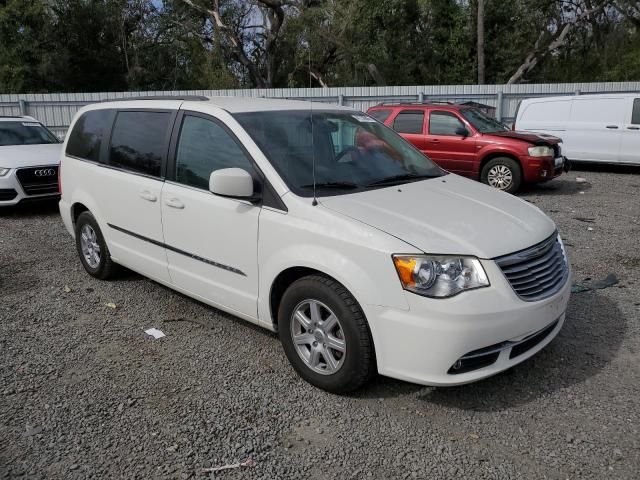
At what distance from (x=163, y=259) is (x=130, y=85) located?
3431cm

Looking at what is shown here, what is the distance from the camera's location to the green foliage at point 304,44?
31203 mm

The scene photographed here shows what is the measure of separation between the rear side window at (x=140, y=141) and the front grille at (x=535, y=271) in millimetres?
2686

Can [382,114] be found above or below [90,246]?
above

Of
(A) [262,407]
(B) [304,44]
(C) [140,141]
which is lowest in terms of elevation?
(A) [262,407]

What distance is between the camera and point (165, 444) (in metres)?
2.98

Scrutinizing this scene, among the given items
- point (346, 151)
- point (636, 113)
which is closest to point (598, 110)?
point (636, 113)

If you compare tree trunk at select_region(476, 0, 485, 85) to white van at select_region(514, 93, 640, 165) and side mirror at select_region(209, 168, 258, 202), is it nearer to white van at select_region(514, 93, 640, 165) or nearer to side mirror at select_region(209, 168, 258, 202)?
white van at select_region(514, 93, 640, 165)

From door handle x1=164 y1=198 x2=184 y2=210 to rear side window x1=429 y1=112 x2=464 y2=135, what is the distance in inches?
305

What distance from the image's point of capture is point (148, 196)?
4.38 m

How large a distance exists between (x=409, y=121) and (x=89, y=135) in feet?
23.9

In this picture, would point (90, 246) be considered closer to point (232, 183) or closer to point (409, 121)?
point (232, 183)

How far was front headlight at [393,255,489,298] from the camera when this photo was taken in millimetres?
2961

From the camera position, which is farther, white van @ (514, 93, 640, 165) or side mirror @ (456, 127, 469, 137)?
white van @ (514, 93, 640, 165)

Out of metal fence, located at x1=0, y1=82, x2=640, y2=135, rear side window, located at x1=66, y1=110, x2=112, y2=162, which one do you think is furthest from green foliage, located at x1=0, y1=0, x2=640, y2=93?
rear side window, located at x1=66, y1=110, x2=112, y2=162
